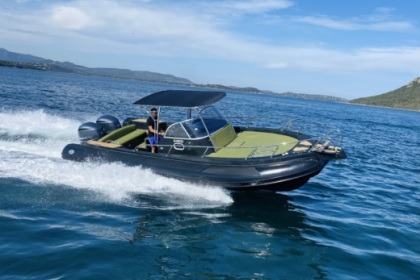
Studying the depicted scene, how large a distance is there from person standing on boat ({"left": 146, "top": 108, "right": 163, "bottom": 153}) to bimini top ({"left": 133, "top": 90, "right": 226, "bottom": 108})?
0.44 meters

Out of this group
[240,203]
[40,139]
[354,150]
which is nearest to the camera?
→ [240,203]

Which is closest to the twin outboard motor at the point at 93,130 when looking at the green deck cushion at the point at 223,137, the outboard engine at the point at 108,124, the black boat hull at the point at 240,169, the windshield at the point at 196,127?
the outboard engine at the point at 108,124

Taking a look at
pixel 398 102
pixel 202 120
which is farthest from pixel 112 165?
pixel 398 102

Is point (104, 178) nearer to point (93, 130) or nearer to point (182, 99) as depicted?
point (93, 130)

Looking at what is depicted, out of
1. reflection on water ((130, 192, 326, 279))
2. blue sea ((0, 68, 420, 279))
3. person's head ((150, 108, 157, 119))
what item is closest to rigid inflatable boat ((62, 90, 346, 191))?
person's head ((150, 108, 157, 119))

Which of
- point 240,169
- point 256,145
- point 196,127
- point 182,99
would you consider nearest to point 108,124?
point 182,99

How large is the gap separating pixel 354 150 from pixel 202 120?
1387 centimetres

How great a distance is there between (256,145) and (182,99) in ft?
9.06

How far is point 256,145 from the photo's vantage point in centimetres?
1166

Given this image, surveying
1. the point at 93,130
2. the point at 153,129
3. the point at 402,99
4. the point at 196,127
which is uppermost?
the point at 402,99

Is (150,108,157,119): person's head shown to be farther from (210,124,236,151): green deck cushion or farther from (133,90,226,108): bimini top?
(210,124,236,151): green deck cushion

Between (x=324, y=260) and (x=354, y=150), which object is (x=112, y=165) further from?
(x=354, y=150)

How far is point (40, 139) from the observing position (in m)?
15.2

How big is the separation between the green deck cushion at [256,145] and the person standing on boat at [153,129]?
6.31ft
